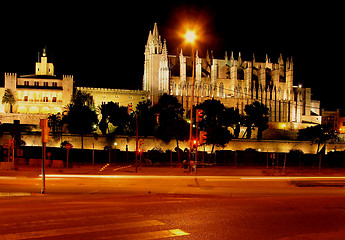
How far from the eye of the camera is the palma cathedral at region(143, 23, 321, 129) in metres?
93.9

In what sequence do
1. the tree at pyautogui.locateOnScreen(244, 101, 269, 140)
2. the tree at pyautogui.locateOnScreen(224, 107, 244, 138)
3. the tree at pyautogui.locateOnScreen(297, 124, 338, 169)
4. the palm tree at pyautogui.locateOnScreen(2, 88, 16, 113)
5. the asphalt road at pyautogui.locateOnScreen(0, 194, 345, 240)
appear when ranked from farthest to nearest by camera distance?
the palm tree at pyautogui.locateOnScreen(2, 88, 16, 113) < the tree at pyautogui.locateOnScreen(244, 101, 269, 140) < the tree at pyautogui.locateOnScreen(224, 107, 244, 138) < the tree at pyautogui.locateOnScreen(297, 124, 338, 169) < the asphalt road at pyautogui.locateOnScreen(0, 194, 345, 240)

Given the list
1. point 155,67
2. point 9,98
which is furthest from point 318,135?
point 9,98

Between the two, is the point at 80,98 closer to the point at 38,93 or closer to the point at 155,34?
the point at 38,93

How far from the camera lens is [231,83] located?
101188mm

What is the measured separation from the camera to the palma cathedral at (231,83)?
9388 cm

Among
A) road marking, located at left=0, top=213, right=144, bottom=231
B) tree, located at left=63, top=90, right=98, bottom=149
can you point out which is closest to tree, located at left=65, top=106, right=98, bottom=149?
tree, located at left=63, top=90, right=98, bottom=149

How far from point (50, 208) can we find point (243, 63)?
102544 mm

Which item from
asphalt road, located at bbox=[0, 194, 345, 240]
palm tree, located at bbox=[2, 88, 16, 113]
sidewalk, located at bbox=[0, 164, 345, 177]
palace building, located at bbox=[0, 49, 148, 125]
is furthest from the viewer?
palm tree, located at bbox=[2, 88, 16, 113]

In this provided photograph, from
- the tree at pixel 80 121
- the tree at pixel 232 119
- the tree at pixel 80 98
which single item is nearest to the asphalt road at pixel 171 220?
the tree at pixel 80 121

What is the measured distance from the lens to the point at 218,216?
354 inches

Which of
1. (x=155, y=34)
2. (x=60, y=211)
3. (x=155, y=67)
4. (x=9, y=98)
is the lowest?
(x=60, y=211)

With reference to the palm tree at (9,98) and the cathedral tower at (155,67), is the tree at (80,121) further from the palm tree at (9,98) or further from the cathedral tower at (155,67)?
the cathedral tower at (155,67)

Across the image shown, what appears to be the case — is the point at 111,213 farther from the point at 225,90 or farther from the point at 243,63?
the point at 243,63

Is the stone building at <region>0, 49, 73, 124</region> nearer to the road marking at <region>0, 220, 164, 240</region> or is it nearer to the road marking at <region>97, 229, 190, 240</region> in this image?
the road marking at <region>0, 220, 164, 240</region>
